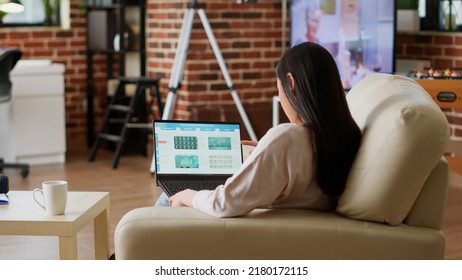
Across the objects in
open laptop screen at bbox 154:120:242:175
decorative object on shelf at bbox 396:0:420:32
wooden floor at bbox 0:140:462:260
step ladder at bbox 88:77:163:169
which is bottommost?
wooden floor at bbox 0:140:462:260

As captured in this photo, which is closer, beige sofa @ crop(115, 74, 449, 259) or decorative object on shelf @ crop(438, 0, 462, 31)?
beige sofa @ crop(115, 74, 449, 259)

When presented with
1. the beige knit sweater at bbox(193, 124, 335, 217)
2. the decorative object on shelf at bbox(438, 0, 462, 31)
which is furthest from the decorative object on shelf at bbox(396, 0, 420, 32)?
the beige knit sweater at bbox(193, 124, 335, 217)

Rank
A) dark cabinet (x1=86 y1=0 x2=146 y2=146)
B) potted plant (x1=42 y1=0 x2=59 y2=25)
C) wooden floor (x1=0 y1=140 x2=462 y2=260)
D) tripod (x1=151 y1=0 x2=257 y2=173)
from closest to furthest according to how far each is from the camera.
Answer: wooden floor (x1=0 y1=140 x2=462 y2=260) → tripod (x1=151 y1=0 x2=257 y2=173) → dark cabinet (x1=86 y1=0 x2=146 y2=146) → potted plant (x1=42 y1=0 x2=59 y2=25)

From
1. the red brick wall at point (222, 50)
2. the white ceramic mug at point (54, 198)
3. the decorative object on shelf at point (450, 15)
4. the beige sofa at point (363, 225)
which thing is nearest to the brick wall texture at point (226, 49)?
the red brick wall at point (222, 50)

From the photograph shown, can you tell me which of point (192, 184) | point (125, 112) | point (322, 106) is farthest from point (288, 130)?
point (125, 112)

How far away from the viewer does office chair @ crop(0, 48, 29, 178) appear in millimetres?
6084

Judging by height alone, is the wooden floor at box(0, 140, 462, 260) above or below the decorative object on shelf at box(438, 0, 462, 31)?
below

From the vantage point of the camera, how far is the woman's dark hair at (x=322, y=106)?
2.52 m

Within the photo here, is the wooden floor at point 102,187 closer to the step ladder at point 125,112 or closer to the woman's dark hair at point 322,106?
the step ladder at point 125,112

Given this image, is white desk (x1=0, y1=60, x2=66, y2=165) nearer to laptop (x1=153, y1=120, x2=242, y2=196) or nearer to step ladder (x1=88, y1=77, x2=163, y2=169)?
step ladder (x1=88, y1=77, x2=163, y2=169)

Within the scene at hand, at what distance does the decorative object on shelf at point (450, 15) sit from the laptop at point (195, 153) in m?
3.09

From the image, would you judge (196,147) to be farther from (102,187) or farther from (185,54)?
(185,54)

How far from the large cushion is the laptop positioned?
75 cm

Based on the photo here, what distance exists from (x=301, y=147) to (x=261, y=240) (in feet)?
0.91
